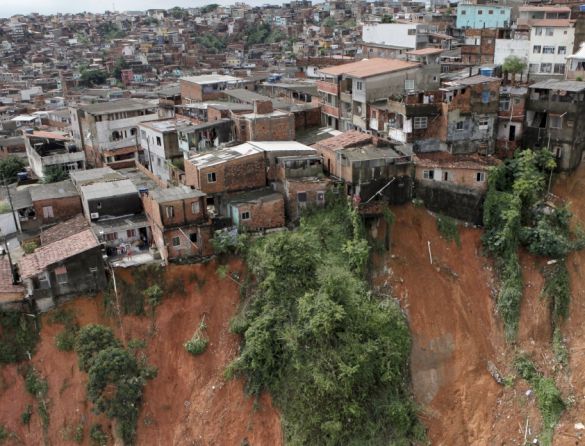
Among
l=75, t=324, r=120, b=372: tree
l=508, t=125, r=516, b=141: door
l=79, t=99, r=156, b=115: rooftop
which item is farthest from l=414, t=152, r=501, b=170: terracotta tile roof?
l=79, t=99, r=156, b=115: rooftop

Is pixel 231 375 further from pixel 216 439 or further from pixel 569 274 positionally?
pixel 569 274

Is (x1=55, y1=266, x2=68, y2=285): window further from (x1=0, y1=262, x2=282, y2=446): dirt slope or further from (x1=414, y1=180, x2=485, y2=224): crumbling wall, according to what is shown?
(x1=414, y1=180, x2=485, y2=224): crumbling wall

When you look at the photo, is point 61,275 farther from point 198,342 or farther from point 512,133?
point 512,133

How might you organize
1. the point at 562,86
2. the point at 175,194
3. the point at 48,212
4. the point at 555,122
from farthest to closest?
the point at 555,122, the point at 48,212, the point at 562,86, the point at 175,194

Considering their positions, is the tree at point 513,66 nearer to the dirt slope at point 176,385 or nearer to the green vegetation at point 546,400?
the green vegetation at point 546,400

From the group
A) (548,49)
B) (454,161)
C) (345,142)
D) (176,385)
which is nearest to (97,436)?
(176,385)

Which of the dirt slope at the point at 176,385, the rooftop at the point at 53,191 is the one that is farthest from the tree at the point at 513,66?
the rooftop at the point at 53,191
